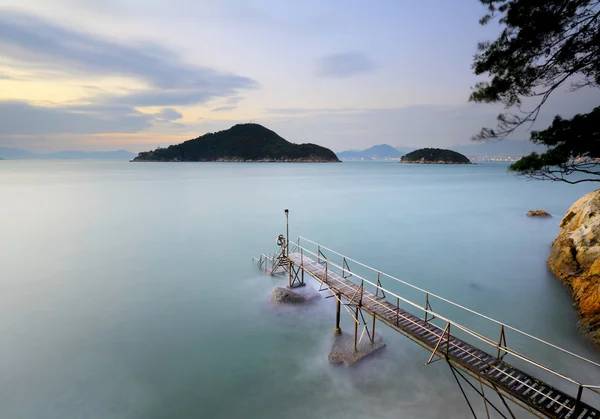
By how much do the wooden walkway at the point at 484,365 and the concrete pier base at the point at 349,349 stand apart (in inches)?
69.7

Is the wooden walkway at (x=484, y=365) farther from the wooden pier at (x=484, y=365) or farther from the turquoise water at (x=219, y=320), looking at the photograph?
the turquoise water at (x=219, y=320)

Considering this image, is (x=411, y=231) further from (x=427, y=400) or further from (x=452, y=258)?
(x=427, y=400)

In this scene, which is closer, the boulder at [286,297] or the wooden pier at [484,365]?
the wooden pier at [484,365]

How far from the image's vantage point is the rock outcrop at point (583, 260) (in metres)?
13.8

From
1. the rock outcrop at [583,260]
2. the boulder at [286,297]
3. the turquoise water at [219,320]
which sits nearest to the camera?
the turquoise water at [219,320]

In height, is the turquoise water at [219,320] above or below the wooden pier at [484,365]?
below

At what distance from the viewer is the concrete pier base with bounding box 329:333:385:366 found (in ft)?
38.2

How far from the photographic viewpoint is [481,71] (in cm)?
1177

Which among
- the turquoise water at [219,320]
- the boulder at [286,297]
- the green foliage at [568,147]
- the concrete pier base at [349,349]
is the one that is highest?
the green foliage at [568,147]

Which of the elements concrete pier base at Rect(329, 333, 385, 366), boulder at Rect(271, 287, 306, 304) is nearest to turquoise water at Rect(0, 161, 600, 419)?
concrete pier base at Rect(329, 333, 385, 366)

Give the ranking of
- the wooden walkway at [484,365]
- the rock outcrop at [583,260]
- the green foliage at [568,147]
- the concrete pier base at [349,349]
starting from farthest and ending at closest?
1. the rock outcrop at [583,260]
2. the concrete pier base at [349,349]
3. the green foliage at [568,147]
4. the wooden walkway at [484,365]

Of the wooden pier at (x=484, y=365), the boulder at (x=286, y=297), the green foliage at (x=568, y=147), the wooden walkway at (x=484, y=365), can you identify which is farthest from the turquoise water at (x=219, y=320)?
the green foliage at (x=568, y=147)

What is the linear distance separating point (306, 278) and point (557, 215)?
4117cm

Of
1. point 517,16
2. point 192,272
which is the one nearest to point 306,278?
point 192,272
